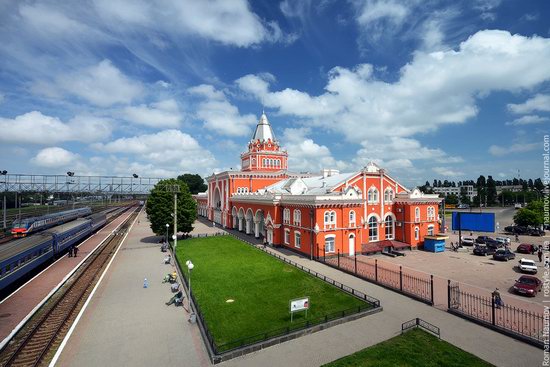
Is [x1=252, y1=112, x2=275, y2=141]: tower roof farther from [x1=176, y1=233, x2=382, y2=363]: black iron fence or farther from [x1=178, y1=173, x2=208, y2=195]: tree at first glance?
[x1=178, y1=173, x2=208, y2=195]: tree

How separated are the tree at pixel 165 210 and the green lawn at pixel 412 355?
109 ft

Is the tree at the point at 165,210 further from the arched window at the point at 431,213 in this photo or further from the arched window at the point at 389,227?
the arched window at the point at 431,213

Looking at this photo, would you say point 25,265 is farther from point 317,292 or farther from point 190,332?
point 317,292

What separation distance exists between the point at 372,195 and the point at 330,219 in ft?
29.2

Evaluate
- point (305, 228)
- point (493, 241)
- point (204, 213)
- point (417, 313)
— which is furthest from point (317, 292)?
point (204, 213)

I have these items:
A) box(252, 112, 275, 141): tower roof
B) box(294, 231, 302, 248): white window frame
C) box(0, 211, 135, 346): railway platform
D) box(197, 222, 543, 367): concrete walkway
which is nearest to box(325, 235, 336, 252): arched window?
box(294, 231, 302, 248): white window frame

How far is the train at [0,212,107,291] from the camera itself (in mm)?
21031

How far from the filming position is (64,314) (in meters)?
18.2

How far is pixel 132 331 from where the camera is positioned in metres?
15.8

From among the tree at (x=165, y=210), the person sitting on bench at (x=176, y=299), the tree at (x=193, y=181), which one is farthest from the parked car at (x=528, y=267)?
the tree at (x=193, y=181)

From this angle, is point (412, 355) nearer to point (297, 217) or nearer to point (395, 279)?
point (395, 279)

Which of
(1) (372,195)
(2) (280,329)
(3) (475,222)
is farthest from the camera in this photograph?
(3) (475,222)

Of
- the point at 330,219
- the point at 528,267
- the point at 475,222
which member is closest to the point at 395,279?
the point at 330,219

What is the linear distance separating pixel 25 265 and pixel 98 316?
11.5m
